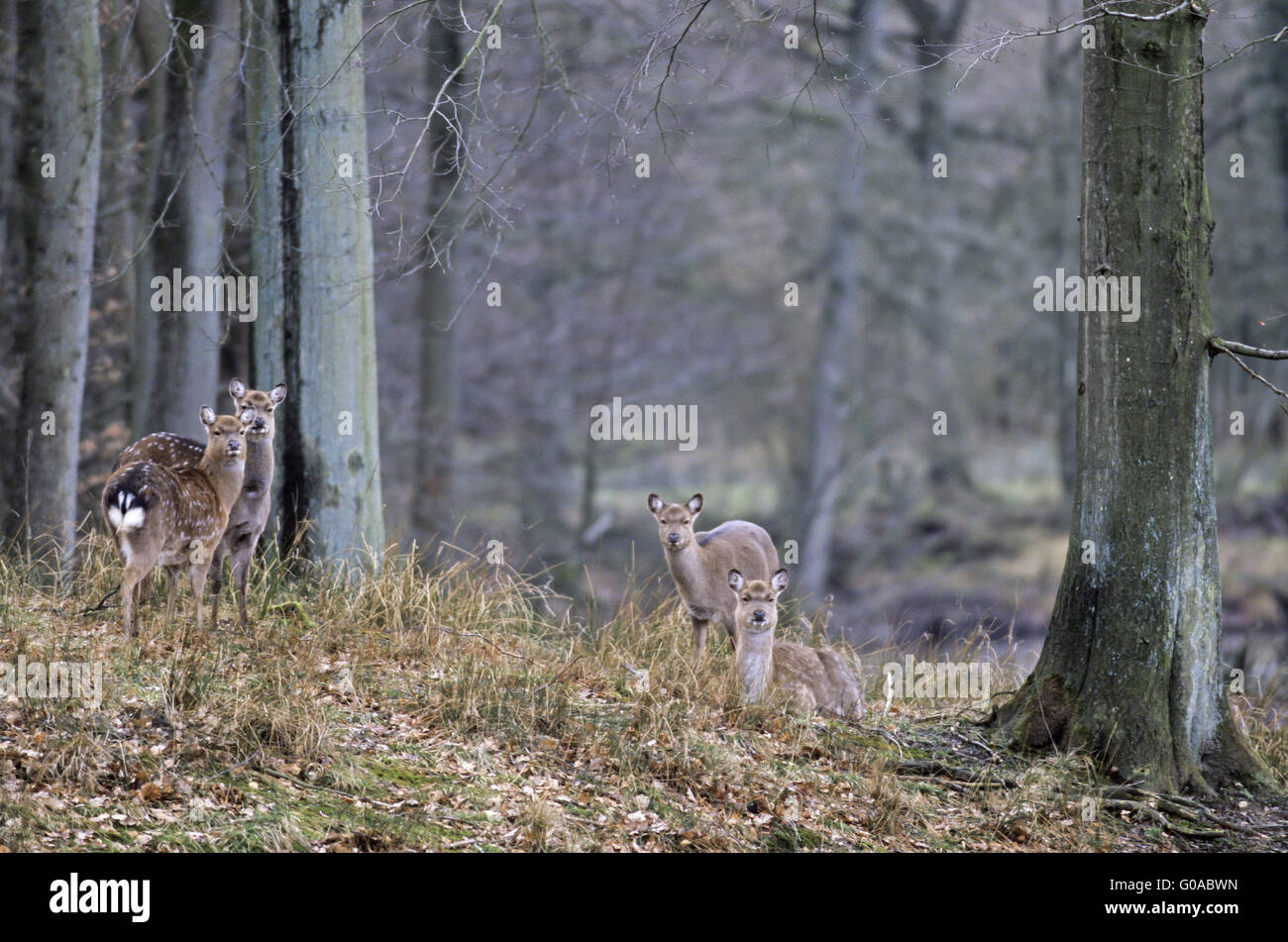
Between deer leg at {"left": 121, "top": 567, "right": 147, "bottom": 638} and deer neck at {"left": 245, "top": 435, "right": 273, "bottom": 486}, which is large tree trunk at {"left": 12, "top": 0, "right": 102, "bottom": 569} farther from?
deer leg at {"left": 121, "top": 567, "right": 147, "bottom": 638}

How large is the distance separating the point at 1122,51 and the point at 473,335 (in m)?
17.1

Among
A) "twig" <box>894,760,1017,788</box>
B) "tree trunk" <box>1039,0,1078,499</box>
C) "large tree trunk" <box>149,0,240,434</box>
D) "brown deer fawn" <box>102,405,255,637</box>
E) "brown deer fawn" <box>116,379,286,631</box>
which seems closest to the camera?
"brown deer fawn" <box>102,405,255,637</box>

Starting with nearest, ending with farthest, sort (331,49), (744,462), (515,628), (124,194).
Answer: (515,628) < (331,49) < (124,194) < (744,462)

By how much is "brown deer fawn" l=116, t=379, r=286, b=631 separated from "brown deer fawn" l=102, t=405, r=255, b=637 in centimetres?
13

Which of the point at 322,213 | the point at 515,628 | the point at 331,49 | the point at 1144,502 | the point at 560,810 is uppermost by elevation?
the point at 331,49

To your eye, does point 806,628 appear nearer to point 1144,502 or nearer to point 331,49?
point 1144,502

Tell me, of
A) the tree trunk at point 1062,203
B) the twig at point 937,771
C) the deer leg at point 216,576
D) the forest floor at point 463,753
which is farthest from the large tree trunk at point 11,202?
the tree trunk at point 1062,203

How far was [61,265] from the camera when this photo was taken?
10.9m

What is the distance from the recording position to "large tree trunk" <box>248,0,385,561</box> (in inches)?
390

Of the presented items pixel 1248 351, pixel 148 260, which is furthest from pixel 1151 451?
pixel 148 260

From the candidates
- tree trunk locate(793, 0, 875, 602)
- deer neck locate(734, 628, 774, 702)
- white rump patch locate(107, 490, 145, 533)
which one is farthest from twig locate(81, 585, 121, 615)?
tree trunk locate(793, 0, 875, 602)

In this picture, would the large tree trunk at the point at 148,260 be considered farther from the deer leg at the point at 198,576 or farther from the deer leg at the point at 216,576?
the deer leg at the point at 198,576
